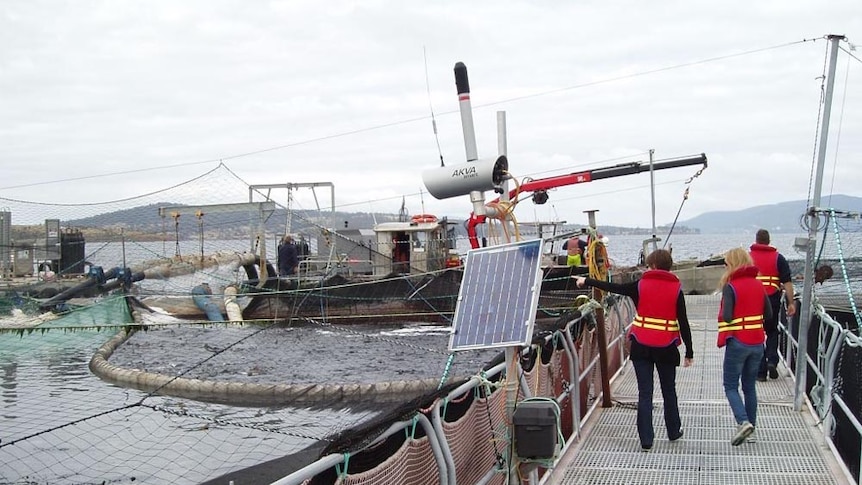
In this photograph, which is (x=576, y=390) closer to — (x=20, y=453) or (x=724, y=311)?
Answer: (x=724, y=311)

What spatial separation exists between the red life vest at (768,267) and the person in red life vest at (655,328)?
2.45 meters

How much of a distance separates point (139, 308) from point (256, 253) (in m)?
7.77

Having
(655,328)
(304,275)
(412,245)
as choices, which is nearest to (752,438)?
(655,328)

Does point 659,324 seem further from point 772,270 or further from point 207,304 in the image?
point 207,304

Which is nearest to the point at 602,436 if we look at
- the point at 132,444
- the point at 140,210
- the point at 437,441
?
the point at 437,441

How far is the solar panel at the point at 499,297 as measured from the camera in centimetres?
429

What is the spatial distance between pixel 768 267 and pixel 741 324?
2262 millimetres

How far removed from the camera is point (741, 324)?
6.27m

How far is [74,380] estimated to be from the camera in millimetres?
16188

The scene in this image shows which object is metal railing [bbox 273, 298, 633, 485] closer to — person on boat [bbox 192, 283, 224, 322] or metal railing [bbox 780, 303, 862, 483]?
metal railing [bbox 780, 303, 862, 483]

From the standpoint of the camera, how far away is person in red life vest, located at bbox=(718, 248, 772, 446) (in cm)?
625

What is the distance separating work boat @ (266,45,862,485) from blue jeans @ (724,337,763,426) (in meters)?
0.29

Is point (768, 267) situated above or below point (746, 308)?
above

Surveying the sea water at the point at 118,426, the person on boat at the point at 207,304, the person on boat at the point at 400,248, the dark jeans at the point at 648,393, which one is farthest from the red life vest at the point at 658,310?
the person on boat at the point at 400,248
